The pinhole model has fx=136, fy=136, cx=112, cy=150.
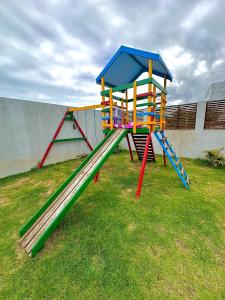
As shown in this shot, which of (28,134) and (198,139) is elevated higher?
(28,134)

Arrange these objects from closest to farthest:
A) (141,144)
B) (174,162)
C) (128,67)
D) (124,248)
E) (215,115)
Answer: (124,248) → (174,162) → (128,67) → (141,144) → (215,115)

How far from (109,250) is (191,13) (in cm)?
549

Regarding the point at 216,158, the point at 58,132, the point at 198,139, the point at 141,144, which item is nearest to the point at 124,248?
the point at 141,144

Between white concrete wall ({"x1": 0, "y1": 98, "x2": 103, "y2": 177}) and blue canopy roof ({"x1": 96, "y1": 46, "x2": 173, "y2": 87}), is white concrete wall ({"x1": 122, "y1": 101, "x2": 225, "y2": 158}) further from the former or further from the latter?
white concrete wall ({"x1": 0, "y1": 98, "x2": 103, "y2": 177})

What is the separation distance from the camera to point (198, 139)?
5.86 metres

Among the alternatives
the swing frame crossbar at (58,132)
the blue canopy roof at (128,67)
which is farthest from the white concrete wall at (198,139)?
the swing frame crossbar at (58,132)

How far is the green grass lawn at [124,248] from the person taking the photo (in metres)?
1.38

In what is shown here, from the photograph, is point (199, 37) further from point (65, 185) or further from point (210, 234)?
point (65, 185)

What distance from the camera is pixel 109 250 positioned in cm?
180

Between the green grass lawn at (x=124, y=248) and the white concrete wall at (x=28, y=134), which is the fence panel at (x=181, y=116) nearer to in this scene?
the green grass lawn at (x=124, y=248)

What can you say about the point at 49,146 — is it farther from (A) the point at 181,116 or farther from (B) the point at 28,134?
(A) the point at 181,116

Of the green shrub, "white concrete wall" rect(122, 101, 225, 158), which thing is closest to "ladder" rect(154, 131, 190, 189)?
the green shrub

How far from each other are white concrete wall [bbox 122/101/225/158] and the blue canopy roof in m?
2.73

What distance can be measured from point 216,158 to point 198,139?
1131 millimetres
